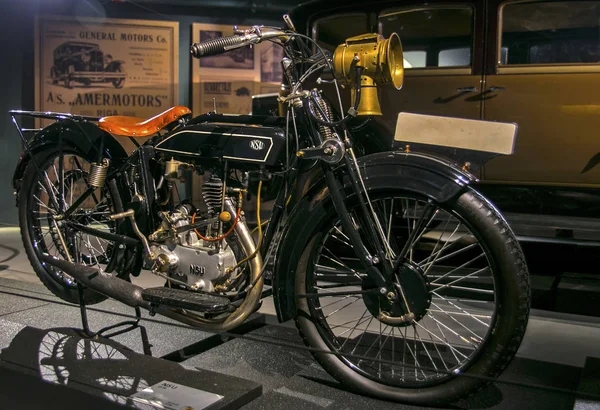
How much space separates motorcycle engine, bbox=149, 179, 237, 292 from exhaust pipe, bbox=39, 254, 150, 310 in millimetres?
129

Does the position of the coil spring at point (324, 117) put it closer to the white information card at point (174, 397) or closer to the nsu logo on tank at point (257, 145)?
the nsu logo on tank at point (257, 145)

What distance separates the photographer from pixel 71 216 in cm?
256

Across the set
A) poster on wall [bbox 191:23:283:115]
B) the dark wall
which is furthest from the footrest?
the dark wall

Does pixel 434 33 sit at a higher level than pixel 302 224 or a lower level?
higher

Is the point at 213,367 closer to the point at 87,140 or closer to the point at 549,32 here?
the point at 87,140

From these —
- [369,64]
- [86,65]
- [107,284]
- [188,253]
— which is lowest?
[107,284]

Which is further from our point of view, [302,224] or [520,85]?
[520,85]

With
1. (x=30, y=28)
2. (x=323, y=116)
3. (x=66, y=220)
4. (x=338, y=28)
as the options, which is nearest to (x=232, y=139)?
(x=323, y=116)

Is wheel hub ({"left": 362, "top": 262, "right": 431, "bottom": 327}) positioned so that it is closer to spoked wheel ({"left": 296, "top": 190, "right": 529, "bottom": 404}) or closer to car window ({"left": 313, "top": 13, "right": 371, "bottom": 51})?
spoked wheel ({"left": 296, "top": 190, "right": 529, "bottom": 404})

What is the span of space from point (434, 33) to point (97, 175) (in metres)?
2.00

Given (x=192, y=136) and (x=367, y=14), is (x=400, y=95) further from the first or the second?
(x=192, y=136)

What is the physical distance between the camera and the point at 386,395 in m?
1.81

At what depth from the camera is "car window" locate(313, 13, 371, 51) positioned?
3455 millimetres

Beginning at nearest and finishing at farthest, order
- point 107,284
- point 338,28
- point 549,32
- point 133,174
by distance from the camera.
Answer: point 107,284
point 133,174
point 549,32
point 338,28
